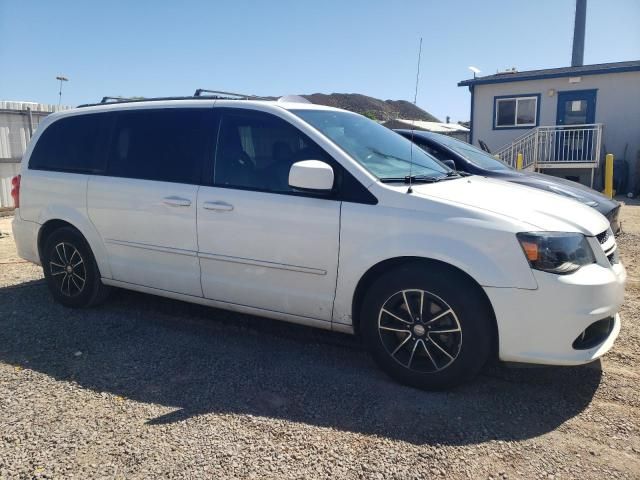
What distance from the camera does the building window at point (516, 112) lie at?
1809cm

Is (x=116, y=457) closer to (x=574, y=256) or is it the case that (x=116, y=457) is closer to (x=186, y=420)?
(x=186, y=420)

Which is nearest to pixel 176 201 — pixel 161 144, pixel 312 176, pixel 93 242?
pixel 161 144

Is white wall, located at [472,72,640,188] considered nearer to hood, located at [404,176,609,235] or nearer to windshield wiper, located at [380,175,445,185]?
hood, located at [404,176,609,235]

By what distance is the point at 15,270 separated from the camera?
659cm

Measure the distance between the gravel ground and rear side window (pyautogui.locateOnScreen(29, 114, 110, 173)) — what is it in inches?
57.8

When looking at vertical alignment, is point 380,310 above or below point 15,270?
above

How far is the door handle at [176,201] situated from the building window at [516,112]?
16.6 metres

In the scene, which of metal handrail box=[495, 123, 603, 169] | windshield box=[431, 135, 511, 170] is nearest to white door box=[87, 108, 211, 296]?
windshield box=[431, 135, 511, 170]

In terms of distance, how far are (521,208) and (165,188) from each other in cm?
266

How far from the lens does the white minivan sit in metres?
3.10

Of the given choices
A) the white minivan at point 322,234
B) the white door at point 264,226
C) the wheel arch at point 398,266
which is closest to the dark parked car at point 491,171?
the white minivan at point 322,234

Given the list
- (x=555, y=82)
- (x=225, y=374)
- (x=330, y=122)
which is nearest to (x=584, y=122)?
(x=555, y=82)

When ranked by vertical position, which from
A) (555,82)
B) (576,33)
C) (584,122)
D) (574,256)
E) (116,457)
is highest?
(576,33)

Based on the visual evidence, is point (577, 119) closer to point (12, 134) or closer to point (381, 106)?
Answer: point (12, 134)
